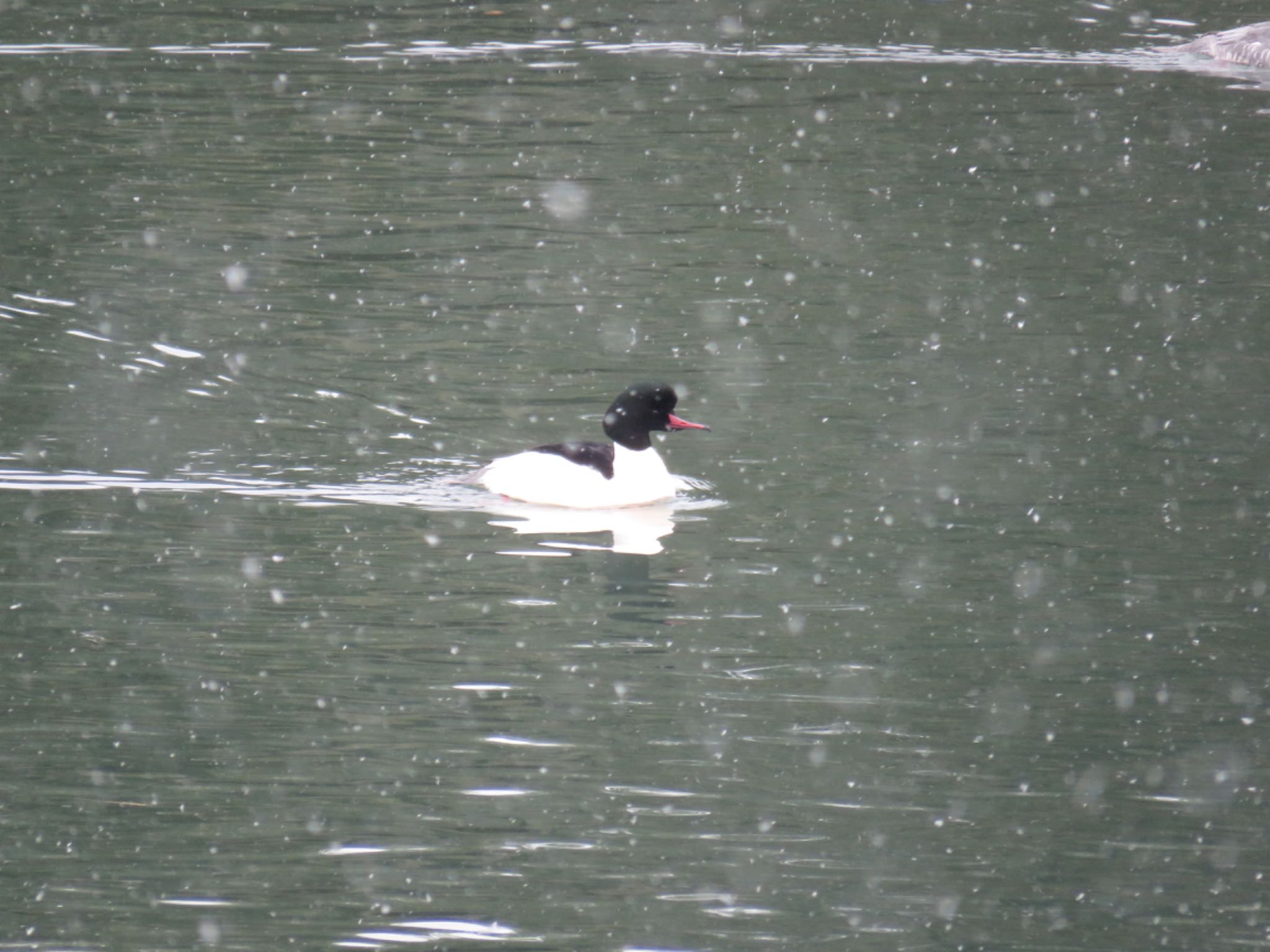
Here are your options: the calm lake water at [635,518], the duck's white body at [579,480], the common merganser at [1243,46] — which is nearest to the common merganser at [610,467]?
the duck's white body at [579,480]

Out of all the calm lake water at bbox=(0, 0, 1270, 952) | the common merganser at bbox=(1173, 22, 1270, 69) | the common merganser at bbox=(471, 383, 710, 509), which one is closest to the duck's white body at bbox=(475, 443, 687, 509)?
the common merganser at bbox=(471, 383, 710, 509)

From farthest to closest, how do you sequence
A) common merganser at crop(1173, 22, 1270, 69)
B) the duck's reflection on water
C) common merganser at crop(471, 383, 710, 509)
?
common merganser at crop(1173, 22, 1270, 69), common merganser at crop(471, 383, 710, 509), the duck's reflection on water

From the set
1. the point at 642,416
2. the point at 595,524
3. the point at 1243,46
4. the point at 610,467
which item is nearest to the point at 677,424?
the point at 642,416

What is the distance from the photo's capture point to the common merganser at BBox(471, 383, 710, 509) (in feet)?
35.2

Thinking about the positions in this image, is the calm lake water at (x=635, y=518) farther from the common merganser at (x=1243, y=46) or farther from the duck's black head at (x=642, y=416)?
the common merganser at (x=1243, y=46)

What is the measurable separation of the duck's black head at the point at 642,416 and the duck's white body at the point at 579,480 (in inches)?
2.5

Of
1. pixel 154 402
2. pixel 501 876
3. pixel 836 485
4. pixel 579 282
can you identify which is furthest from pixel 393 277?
pixel 501 876

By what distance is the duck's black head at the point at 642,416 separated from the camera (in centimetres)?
1117

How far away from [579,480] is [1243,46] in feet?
50.3

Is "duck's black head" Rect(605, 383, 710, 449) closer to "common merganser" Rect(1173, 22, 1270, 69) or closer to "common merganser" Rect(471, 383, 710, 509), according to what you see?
"common merganser" Rect(471, 383, 710, 509)

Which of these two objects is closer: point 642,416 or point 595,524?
point 595,524

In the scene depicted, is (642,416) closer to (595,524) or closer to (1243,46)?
(595,524)

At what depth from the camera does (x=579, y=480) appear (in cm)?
1090

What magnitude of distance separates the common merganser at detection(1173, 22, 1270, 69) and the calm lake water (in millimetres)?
1843
